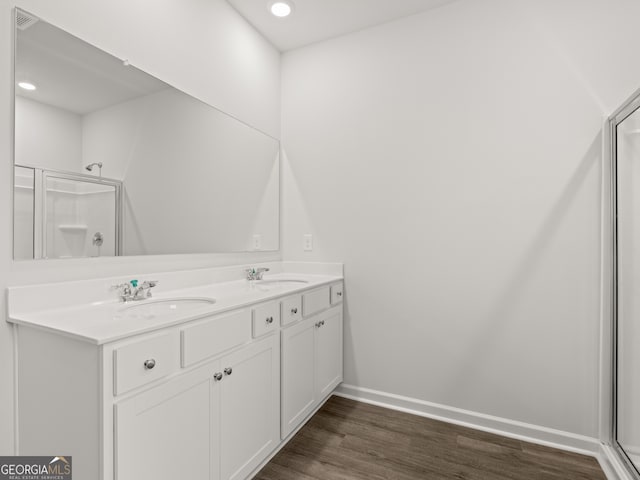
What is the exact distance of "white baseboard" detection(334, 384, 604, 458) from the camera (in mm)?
1850

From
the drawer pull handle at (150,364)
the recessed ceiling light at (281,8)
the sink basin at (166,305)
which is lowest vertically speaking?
the drawer pull handle at (150,364)

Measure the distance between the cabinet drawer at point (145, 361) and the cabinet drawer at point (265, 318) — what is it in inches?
17.2

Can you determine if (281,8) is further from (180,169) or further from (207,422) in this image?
(207,422)

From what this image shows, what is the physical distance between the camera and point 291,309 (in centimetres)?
184

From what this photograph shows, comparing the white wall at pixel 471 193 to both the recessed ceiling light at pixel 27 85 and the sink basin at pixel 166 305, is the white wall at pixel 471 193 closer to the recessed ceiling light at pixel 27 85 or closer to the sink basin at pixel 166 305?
the sink basin at pixel 166 305

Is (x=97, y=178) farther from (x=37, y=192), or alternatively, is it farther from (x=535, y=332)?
(x=535, y=332)

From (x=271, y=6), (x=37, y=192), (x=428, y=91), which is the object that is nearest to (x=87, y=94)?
(x=37, y=192)

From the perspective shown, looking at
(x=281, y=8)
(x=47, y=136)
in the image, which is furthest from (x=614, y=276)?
(x=47, y=136)

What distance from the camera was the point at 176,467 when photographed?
1.17m

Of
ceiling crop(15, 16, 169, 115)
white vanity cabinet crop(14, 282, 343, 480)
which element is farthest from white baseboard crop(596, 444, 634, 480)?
ceiling crop(15, 16, 169, 115)

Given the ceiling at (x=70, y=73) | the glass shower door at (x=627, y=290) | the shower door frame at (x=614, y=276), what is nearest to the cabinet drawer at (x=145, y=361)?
the ceiling at (x=70, y=73)

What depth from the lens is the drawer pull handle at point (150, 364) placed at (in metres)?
1.05

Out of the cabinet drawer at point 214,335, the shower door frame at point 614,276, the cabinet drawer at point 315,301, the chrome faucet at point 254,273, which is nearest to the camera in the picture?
the cabinet drawer at point 214,335

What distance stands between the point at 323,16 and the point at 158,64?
3.94ft
